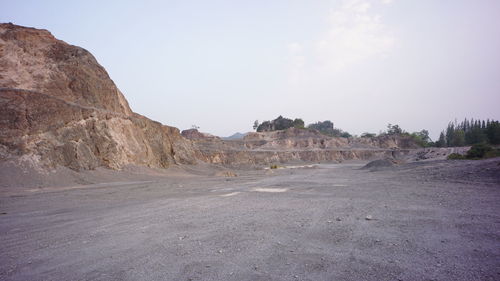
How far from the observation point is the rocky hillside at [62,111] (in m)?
15.5

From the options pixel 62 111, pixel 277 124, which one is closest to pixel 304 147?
pixel 277 124

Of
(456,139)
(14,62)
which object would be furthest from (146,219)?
(456,139)

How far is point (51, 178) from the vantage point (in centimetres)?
1480

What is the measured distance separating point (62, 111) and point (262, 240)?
1815cm

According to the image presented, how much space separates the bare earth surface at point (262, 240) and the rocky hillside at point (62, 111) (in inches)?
287

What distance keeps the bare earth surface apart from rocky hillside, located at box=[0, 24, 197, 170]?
7295 mm

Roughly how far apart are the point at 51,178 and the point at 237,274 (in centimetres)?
1542

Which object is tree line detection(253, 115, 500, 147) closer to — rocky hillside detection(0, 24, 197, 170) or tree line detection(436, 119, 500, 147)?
tree line detection(436, 119, 500, 147)

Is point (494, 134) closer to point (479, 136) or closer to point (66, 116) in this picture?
point (479, 136)

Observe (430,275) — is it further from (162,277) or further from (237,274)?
(162,277)

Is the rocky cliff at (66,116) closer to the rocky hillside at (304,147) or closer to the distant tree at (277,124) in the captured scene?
the rocky hillside at (304,147)

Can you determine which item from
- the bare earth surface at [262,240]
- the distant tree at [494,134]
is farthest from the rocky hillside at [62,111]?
the distant tree at [494,134]

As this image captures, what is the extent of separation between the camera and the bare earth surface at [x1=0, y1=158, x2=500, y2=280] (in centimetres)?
392

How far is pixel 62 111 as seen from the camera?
17.7 m
